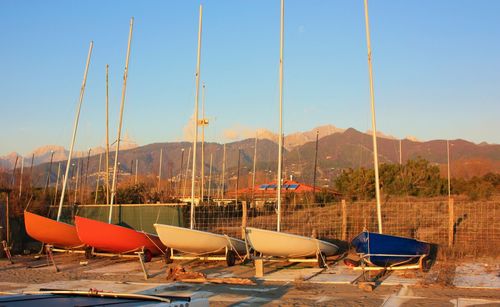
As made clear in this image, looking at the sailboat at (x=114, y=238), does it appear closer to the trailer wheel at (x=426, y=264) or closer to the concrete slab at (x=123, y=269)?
the concrete slab at (x=123, y=269)

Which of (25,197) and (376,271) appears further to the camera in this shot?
(25,197)

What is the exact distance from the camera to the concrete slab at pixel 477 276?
11914 millimetres

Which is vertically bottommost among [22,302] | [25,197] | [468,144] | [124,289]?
[124,289]

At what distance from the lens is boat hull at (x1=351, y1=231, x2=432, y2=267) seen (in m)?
13.6

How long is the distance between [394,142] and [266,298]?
63.1 metres

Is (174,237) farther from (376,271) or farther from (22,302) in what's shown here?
(22,302)

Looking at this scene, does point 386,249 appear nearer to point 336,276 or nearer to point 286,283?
point 336,276

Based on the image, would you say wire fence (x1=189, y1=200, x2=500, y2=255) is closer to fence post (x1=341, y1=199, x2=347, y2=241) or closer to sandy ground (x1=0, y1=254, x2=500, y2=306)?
fence post (x1=341, y1=199, x2=347, y2=241)

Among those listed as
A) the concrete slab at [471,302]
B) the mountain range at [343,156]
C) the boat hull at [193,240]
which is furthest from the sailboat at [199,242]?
the mountain range at [343,156]

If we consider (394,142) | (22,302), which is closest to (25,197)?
(22,302)

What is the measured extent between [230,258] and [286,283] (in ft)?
10.4

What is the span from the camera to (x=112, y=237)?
56.7 feet

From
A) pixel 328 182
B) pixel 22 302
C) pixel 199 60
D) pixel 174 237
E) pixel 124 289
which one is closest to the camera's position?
pixel 22 302

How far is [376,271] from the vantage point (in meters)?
14.2
